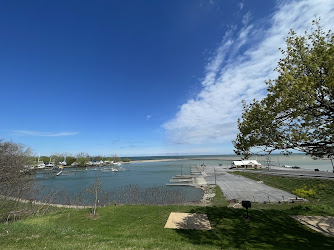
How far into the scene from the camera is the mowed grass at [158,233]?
6719 millimetres

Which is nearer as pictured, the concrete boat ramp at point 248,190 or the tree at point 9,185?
the tree at point 9,185

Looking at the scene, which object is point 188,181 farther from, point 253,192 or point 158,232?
point 158,232

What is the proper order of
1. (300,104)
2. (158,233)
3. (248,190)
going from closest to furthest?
(300,104)
(158,233)
(248,190)

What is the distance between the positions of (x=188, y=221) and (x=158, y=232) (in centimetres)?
284

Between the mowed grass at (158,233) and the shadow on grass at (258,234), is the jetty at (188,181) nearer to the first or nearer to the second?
the mowed grass at (158,233)

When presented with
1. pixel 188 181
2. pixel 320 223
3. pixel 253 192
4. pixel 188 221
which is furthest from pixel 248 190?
pixel 188 221

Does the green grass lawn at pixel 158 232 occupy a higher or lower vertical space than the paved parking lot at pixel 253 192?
higher

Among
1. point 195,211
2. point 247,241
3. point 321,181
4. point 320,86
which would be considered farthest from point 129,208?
point 321,181

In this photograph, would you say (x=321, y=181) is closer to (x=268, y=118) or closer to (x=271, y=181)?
(x=271, y=181)

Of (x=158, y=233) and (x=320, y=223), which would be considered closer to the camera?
(x=158, y=233)

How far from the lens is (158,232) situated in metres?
9.64

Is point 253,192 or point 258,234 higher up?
point 258,234

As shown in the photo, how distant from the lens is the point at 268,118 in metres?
7.47

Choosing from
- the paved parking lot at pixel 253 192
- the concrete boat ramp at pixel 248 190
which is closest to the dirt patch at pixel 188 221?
the concrete boat ramp at pixel 248 190
